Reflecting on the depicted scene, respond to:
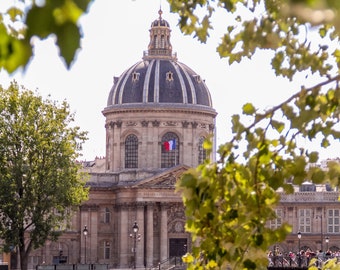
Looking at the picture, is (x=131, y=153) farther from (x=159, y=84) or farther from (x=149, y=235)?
(x=149, y=235)

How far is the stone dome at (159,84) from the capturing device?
3406 inches

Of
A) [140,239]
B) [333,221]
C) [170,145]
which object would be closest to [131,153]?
[170,145]

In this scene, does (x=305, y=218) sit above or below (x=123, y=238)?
above

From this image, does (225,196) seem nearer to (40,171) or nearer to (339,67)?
(339,67)

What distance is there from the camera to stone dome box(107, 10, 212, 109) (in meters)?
86.5

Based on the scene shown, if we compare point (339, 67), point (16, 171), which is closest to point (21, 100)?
point (16, 171)

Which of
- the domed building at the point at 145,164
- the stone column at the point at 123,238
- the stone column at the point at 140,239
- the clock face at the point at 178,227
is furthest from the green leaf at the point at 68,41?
the clock face at the point at 178,227

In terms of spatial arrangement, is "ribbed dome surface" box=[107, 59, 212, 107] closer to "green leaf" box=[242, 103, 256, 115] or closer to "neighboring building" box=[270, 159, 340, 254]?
"neighboring building" box=[270, 159, 340, 254]

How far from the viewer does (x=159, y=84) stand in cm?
8712

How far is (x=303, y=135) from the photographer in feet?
32.1

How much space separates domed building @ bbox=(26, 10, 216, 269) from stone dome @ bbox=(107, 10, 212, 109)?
0.26 ft

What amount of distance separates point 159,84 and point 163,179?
9386mm

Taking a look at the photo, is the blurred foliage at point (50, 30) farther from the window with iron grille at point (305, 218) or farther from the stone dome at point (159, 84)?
the window with iron grille at point (305, 218)

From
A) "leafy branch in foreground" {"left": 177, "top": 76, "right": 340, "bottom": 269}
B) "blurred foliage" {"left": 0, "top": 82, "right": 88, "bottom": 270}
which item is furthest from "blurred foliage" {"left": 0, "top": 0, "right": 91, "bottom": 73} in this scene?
"blurred foliage" {"left": 0, "top": 82, "right": 88, "bottom": 270}
